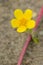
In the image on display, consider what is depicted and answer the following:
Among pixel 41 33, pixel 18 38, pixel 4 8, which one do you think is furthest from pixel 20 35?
pixel 4 8

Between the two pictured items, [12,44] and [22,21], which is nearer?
[22,21]

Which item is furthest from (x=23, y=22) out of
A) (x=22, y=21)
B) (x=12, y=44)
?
(x=12, y=44)

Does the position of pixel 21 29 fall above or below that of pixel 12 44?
above

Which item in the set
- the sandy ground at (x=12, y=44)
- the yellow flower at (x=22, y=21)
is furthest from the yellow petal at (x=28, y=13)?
the sandy ground at (x=12, y=44)

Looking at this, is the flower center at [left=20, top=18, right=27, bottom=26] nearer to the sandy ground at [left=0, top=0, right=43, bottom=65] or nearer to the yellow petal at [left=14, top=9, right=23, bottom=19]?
the yellow petal at [left=14, top=9, right=23, bottom=19]

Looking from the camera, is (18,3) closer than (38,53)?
No

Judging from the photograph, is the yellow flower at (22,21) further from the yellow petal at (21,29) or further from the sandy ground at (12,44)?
the sandy ground at (12,44)

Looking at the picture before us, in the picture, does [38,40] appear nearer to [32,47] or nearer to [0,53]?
[32,47]

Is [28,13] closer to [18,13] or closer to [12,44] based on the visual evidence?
[18,13]
